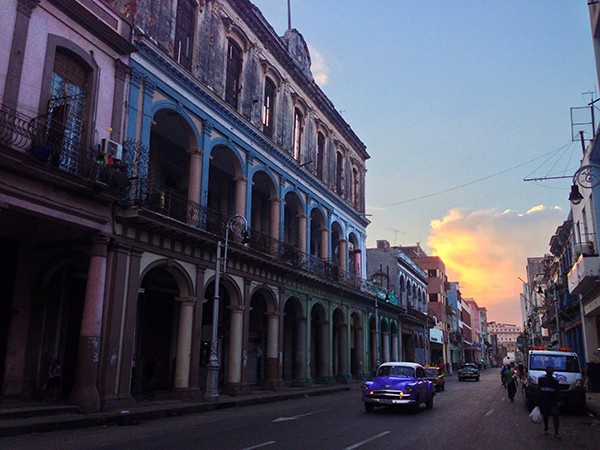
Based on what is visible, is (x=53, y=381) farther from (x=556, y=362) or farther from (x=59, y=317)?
(x=556, y=362)

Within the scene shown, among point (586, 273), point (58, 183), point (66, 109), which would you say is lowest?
point (586, 273)

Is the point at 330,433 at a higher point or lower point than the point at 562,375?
lower

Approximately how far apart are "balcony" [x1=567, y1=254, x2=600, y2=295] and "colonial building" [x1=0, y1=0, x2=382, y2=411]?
13235 mm

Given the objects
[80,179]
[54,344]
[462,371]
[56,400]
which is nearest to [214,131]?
[80,179]

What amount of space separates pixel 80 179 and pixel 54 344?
591 cm

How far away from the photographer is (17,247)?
1708 cm

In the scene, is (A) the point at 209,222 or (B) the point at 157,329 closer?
(A) the point at 209,222

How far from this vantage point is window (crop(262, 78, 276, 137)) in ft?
92.4

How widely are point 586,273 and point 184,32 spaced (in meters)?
19.7

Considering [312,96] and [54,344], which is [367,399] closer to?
[54,344]

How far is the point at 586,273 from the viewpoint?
23.5m

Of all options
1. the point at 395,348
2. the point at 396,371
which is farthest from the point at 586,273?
the point at 395,348

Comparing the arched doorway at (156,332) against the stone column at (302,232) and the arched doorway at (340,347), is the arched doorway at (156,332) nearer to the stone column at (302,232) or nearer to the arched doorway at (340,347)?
the stone column at (302,232)

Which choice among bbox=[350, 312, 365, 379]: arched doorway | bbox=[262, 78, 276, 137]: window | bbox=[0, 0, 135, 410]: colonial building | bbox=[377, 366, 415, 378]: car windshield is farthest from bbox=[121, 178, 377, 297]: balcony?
bbox=[377, 366, 415, 378]: car windshield
